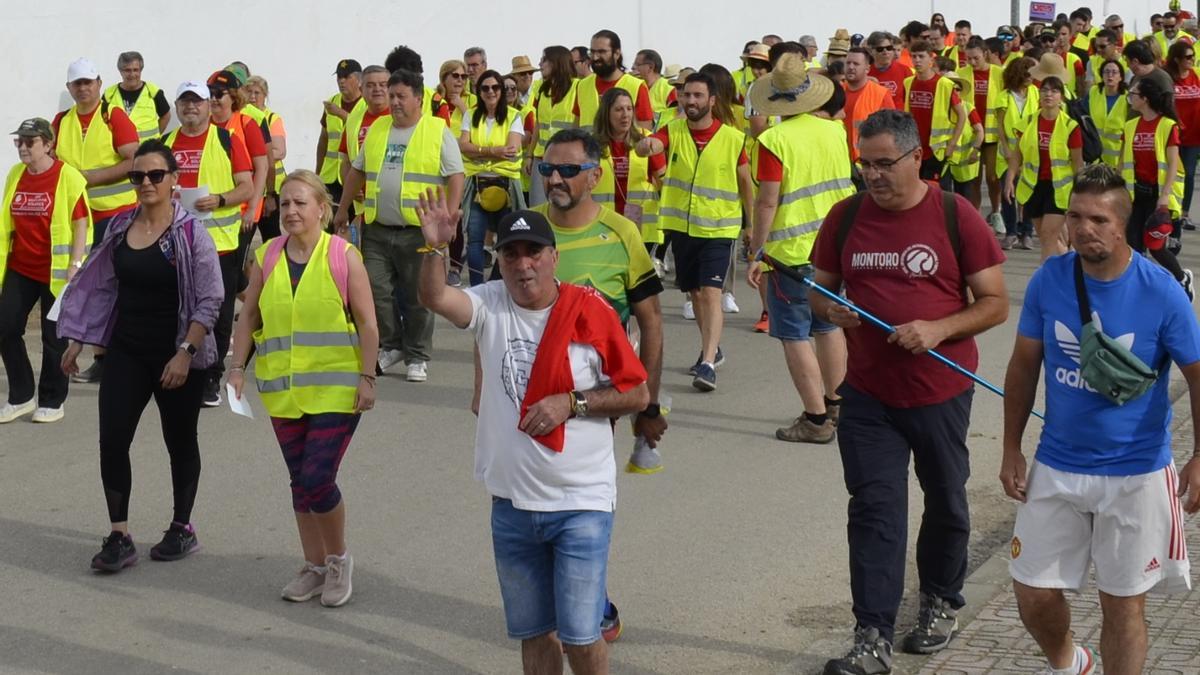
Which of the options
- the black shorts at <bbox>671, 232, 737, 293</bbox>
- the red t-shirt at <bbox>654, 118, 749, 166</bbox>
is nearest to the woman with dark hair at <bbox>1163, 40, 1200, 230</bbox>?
the red t-shirt at <bbox>654, 118, 749, 166</bbox>

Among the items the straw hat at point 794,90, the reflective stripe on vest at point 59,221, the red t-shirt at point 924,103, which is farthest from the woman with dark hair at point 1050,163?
the reflective stripe on vest at point 59,221

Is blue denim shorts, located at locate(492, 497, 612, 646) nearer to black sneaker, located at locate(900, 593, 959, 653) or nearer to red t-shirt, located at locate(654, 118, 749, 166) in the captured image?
black sneaker, located at locate(900, 593, 959, 653)

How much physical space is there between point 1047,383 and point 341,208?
21.2 feet

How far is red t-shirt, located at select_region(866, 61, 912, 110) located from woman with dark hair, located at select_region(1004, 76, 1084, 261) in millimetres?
2122

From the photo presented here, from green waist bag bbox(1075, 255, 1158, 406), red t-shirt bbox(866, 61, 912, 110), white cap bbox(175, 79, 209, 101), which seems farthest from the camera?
red t-shirt bbox(866, 61, 912, 110)

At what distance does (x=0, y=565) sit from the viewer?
7207 millimetres

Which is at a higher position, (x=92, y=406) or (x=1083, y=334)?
(x=1083, y=334)

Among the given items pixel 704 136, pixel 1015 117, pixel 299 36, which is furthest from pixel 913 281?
pixel 299 36

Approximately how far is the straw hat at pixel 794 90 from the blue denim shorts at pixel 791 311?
2.95 ft

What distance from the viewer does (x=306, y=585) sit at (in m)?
6.70

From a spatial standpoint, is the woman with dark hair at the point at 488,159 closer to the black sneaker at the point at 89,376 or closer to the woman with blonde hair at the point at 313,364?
the black sneaker at the point at 89,376

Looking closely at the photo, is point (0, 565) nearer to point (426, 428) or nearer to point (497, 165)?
point (426, 428)

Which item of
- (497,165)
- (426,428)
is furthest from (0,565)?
(497,165)

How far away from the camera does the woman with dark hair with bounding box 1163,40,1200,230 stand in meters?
16.1
